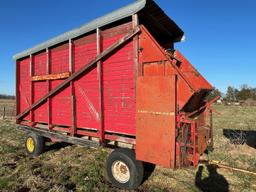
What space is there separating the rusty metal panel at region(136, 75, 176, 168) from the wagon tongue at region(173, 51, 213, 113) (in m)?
0.15

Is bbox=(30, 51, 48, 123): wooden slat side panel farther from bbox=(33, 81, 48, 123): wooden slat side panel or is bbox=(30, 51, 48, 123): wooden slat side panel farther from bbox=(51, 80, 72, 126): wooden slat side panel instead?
bbox=(51, 80, 72, 126): wooden slat side panel

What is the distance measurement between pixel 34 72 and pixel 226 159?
662 centimetres

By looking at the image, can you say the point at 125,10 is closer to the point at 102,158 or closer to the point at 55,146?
the point at 102,158

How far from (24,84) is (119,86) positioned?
484cm

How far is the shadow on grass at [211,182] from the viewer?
4641 millimetres

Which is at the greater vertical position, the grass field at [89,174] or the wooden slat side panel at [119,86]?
the wooden slat side panel at [119,86]

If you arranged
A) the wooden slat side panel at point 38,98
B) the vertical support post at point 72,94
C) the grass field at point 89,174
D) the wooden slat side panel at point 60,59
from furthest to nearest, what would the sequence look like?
the wooden slat side panel at point 38,98, the wooden slat side panel at point 60,59, the vertical support post at point 72,94, the grass field at point 89,174

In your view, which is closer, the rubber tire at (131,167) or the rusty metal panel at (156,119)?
the rusty metal panel at (156,119)

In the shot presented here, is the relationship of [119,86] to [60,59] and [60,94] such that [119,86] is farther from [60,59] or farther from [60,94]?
[60,59]

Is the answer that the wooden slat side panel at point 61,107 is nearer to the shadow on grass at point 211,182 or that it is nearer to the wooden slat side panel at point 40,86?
the wooden slat side panel at point 40,86

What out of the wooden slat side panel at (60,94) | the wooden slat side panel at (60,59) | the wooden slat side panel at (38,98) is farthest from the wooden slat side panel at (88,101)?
the wooden slat side panel at (38,98)

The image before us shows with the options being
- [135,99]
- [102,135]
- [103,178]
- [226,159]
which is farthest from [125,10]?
[226,159]

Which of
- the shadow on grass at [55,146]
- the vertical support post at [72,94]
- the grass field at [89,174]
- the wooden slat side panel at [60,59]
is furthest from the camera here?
the shadow on grass at [55,146]

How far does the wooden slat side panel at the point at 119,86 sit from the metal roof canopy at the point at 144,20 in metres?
0.24
